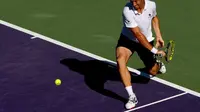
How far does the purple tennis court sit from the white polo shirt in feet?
4.37

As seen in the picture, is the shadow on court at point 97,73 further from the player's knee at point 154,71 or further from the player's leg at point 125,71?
the player's leg at point 125,71

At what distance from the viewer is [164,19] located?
16.2 meters

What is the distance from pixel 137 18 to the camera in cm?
1148

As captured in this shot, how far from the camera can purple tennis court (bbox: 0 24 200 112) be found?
38.3 feet

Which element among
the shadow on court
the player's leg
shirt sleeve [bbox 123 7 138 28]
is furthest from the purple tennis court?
shirt sleeve [bbox 123 7 138 28]

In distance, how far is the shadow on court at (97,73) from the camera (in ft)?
40.8

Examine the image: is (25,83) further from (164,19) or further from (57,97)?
(164,19)

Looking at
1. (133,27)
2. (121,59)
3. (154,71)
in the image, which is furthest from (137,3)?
(154,71)

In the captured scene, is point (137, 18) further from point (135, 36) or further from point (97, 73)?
point (97, 73)

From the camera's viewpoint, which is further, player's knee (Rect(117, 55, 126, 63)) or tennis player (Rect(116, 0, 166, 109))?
player's knee (Rect(117, 55, 126, 63))

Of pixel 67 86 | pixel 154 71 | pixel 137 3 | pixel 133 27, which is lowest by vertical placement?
pixel 67 86

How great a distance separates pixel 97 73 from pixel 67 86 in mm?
987

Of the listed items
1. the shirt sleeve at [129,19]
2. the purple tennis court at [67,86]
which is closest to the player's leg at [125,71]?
the purple tennis court at [67,86]

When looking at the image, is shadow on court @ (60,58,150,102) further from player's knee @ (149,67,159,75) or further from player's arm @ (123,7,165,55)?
player's arm @ (123,7,165,55)
